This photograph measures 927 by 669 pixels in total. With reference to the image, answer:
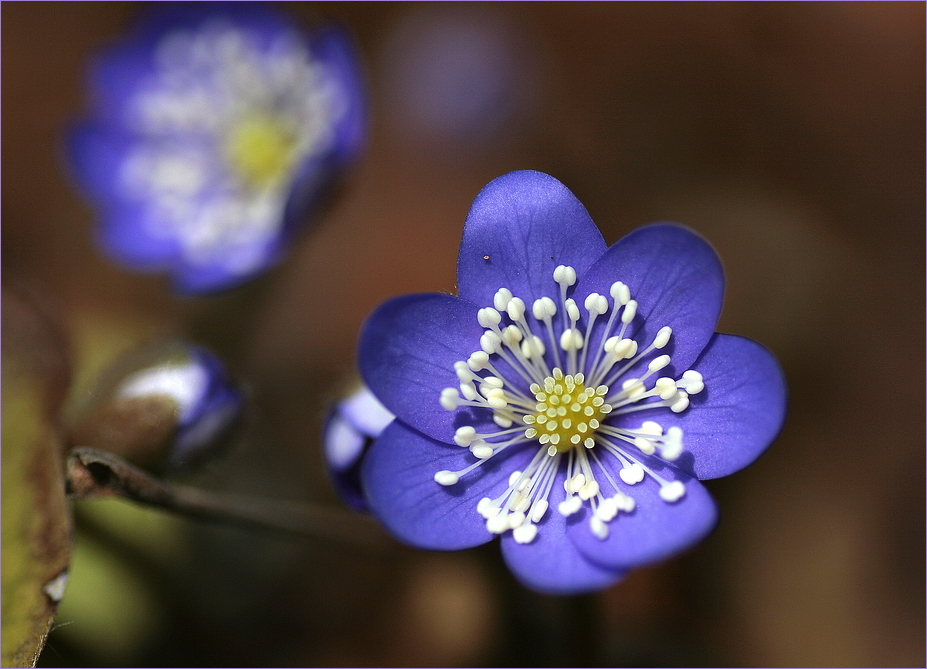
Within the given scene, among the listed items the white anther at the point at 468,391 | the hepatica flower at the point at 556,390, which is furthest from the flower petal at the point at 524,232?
the white anther at the point at 468,391

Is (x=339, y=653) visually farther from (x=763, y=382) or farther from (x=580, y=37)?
(x=580, y=37)

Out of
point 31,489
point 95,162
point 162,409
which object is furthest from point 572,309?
point 95,162

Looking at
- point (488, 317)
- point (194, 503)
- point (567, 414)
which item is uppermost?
point (488, 317)

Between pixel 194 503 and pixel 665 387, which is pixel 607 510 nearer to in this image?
pixel 665 387

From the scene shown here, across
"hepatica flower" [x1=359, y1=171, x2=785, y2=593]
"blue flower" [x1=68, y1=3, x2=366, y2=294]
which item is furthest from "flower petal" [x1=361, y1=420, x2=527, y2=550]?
"blue flower" [x1=68, y1=3, x2=366, y2=294]

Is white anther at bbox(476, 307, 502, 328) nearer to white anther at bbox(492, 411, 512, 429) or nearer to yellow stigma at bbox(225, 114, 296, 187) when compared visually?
white anther at bbox(492, 411, 512, 429)
